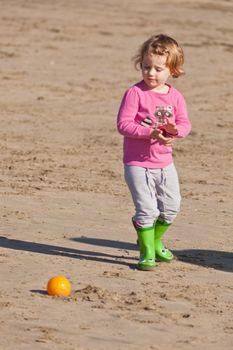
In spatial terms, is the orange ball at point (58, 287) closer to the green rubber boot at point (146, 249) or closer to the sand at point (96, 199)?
the sand at point (96, 199)

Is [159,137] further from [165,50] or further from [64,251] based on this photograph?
[64,251]

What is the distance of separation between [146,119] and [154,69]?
32 cm

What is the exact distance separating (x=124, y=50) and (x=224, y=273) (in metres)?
10.7

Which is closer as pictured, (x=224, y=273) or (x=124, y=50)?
(x=224, y=273)

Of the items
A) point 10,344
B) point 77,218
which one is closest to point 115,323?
point 10,344

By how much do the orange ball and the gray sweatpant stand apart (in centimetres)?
90

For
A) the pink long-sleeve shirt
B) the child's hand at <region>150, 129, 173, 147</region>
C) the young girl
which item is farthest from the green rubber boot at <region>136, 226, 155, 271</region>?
the child's hand at <region>150, 129, 173, 147</region>

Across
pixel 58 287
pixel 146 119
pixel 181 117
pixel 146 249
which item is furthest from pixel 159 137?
pixel 58 287

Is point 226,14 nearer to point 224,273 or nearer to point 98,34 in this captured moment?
point 98,34

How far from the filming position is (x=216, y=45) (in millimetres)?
19047

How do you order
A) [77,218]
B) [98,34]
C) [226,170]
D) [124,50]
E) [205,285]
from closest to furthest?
[205,285] < [77,218] < [226,170] < [124,50] < [98,34]

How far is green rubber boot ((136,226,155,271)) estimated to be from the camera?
777 centimetres

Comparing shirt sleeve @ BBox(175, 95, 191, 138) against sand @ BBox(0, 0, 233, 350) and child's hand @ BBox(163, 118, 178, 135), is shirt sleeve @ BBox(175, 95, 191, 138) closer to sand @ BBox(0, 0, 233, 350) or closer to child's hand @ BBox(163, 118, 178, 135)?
child's hand @ BBox(163, 118, 178, 135)

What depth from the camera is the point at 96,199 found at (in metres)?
9.91
